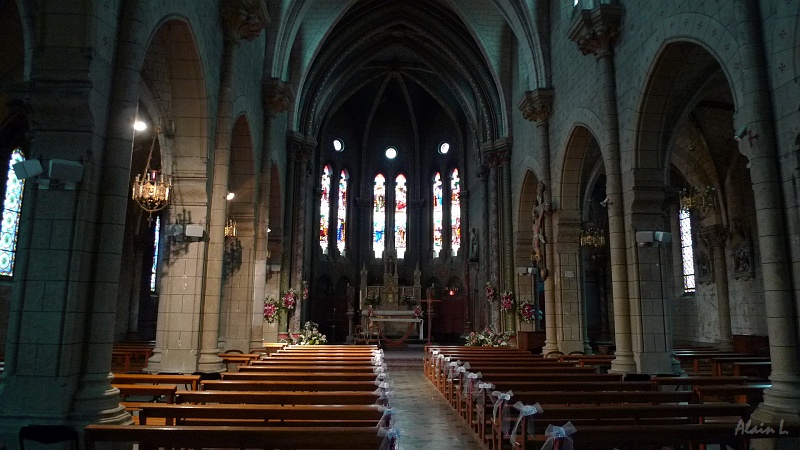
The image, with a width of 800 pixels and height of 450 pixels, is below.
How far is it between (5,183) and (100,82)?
445 inches

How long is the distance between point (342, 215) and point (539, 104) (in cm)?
1875

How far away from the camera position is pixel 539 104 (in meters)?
17.7

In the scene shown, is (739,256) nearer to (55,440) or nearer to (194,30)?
(194,30)

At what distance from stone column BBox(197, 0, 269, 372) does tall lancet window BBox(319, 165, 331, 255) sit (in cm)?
1991

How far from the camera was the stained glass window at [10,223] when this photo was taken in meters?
15.3

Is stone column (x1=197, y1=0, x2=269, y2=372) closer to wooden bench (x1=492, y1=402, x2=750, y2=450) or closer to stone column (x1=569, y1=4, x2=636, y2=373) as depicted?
wooden bench (x1=492, y1=402, x2=750, y2=450)

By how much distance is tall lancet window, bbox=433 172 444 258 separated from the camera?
3412 cm

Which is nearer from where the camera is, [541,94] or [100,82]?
[100,82]

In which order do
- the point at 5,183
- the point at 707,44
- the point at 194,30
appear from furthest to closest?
the point at 5,183
the point at 194,30
the point at 707,44

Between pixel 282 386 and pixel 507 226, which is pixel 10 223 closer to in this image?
pixel 282 386

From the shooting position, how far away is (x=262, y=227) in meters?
16.8

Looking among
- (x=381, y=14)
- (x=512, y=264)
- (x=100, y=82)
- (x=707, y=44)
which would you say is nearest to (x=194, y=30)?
(x=100, y=82)

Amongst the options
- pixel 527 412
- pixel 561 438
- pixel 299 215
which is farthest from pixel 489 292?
pixel 561 438

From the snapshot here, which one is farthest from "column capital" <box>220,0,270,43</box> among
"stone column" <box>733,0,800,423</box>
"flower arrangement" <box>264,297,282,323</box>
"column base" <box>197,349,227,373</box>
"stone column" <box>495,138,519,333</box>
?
"stone column" <box>495,138,519,333</box>
